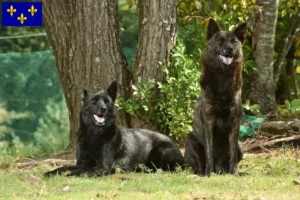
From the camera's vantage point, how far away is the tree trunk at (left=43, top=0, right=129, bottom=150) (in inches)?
496

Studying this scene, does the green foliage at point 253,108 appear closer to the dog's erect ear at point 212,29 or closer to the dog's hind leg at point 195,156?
the dog's hind leg at point 195,156

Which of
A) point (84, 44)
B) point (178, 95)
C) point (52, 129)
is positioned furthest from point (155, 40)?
point (52, 129)

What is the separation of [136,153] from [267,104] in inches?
182

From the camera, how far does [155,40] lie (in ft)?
42.0

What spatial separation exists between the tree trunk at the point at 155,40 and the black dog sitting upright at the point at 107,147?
187cm

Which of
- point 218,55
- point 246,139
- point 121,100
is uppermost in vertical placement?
point 218,55

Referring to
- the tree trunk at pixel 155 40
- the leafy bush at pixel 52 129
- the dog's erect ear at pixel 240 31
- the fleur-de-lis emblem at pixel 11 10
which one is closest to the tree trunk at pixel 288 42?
the tree trunk at pixel 155 40

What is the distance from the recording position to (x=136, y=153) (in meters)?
10.9

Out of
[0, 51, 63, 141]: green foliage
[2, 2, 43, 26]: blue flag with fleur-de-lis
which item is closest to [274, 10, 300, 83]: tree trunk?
[0, 51, 63, 141]: green foliage

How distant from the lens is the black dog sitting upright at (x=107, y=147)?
1027 centimetres

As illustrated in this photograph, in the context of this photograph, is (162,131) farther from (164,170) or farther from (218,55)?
(218,55)

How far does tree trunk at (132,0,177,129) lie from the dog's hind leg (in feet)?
8.28

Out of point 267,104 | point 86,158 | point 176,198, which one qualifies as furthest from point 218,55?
point 267,104

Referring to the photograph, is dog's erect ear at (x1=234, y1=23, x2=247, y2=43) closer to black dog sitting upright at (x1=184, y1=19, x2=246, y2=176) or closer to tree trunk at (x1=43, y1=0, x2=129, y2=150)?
black dog sitting upright at (x1=184, y1=19, x2=246, y2=176)
